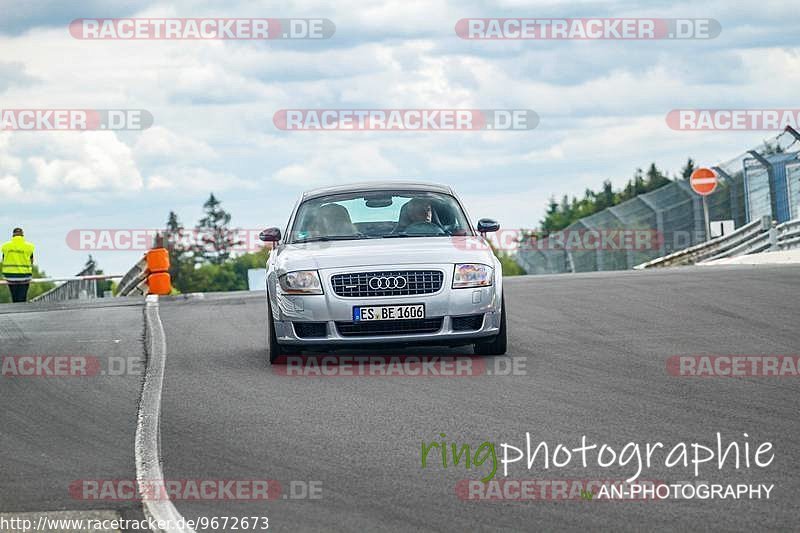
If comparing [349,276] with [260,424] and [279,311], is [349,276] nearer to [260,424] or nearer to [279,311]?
[279,311]

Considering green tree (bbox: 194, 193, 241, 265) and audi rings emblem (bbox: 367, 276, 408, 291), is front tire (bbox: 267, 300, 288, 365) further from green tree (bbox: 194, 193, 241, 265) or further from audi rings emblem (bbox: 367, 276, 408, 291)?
green tree (bbox: 194, 193, 241, 265)

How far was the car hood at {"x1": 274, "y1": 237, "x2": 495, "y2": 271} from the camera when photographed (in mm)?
11453

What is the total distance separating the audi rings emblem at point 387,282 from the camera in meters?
11.3

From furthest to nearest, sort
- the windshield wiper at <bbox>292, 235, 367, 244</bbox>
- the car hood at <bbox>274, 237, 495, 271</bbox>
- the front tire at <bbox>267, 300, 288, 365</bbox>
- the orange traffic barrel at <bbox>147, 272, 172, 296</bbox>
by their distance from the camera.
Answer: the orange traffic barrel at <bbox>147, 272, 172, 296</bbox>, the windshield wiper at <bbox>292, 235, 367, 244</bbox>, the front tire at <bbox>267, 300, 288, 365</bbox>, the car hood at <bbox>274, 237, 495, 271</bbox>

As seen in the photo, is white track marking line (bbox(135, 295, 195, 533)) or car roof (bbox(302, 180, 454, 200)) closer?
white track marking line (bbox(135, 295, 195, 533))

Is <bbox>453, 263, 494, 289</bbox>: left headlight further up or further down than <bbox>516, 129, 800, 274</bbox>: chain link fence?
further down

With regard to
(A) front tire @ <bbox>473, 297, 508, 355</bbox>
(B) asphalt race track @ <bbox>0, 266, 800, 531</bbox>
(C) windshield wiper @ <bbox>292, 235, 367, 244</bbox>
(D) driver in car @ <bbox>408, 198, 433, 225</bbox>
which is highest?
(D) driver in car @ <bbox>408, 198, 433, 225</bbox>

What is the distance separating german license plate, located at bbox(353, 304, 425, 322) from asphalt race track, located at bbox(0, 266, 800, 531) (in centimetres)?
74

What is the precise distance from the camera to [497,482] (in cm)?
666

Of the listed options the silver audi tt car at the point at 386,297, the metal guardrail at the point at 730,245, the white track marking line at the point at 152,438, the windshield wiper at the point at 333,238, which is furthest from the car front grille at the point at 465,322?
the metal guardrail at the point at 730,245

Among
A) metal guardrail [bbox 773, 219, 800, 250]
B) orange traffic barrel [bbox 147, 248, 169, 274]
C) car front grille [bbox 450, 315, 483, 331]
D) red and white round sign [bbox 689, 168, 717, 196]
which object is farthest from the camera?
red and white round sign [bbox 689, 168, 717, 196]

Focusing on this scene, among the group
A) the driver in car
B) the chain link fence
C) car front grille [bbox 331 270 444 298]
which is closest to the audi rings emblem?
car front grille [bbox 331 270 444 298]

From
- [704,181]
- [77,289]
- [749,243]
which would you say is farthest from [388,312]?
[704,181]

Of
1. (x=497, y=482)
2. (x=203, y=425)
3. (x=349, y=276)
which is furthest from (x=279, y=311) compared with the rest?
(x=497, y=482)
